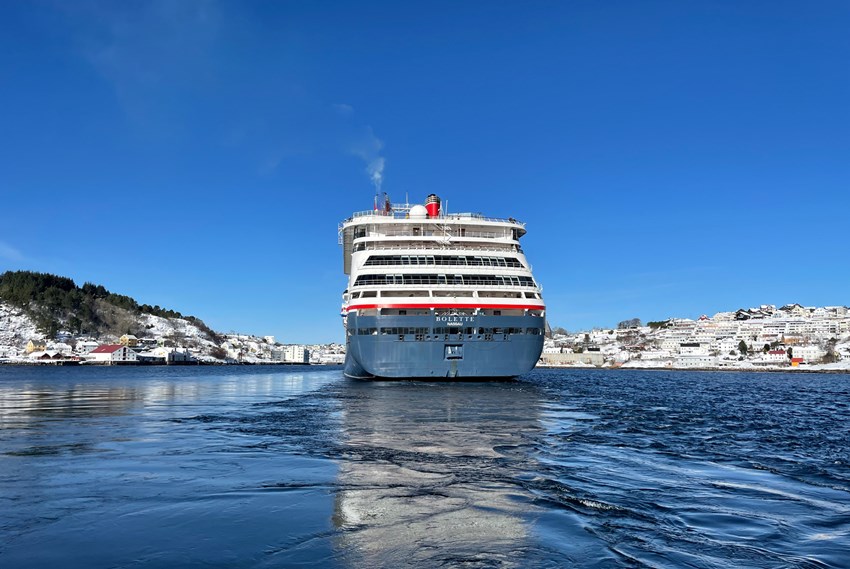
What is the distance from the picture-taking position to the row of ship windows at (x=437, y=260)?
144 ft

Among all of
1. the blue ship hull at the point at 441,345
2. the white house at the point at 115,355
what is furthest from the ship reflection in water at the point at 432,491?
the white house at the point at 115,355

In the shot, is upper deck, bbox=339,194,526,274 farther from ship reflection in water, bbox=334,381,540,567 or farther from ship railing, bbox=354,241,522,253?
ship reflection in water, bbox=334,381,540,567

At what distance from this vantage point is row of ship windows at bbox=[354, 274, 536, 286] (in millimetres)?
41812

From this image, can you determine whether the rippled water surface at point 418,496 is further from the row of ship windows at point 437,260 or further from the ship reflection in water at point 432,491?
the row of ship windows at point 437,260

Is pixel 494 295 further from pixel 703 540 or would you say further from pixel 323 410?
pixel 703 540

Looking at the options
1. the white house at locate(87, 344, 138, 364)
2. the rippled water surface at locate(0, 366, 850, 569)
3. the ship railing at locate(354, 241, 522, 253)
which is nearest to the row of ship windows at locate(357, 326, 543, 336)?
the ship railing at locate(354, 241, 522, 253)

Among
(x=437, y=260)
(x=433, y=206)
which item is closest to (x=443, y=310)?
(x=437, y=260)

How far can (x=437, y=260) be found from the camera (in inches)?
1740

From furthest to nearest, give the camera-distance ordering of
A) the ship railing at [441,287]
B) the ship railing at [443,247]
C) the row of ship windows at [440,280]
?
the ship railing at [443,247]
the row of ship windows at [440,280]
the ship railing at [441,287]

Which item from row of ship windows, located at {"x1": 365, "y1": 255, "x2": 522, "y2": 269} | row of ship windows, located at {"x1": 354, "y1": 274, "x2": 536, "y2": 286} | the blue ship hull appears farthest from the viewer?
row of ship windows, located at {"x1": 365, "y1": 255, "x2": 522, "y2": 269}

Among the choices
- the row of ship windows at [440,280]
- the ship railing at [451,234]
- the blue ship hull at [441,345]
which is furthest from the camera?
the ship railing at [451,234]

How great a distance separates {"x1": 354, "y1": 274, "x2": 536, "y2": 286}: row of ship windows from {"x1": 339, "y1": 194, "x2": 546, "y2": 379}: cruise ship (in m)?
0.07

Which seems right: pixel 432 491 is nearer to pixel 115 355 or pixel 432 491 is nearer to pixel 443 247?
pixel 443 247

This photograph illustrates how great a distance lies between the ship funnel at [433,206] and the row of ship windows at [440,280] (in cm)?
1086
